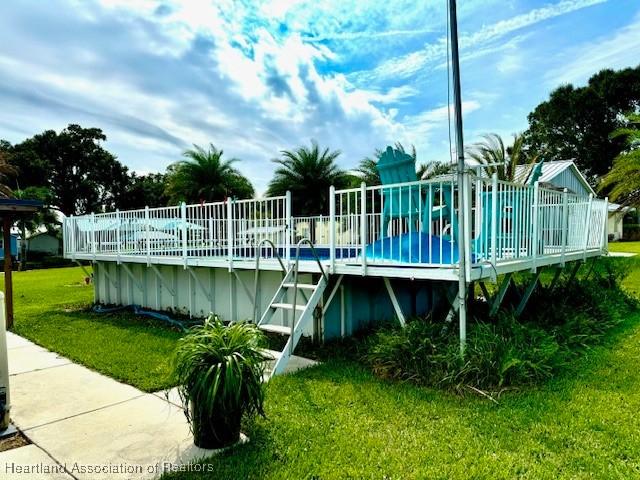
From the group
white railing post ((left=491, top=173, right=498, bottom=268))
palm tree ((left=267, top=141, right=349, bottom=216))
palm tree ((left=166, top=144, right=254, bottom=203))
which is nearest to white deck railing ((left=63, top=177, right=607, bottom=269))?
white railing post ((left=491, top=173, right=498, bottom=268))

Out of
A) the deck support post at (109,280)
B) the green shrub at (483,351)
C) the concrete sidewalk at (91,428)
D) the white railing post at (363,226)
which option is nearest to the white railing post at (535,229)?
the green shrub at (483,351)

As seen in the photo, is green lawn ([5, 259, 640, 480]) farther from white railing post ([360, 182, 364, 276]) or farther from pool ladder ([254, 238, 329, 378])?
white railing post ([360, 182, 364, 276])

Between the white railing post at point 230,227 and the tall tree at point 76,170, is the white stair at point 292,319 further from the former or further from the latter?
the tall tree at point 76,170

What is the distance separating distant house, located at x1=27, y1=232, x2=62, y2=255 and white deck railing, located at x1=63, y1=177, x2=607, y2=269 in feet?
107

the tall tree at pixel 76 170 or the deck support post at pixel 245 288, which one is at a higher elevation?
the tall tree at pixel 76 170

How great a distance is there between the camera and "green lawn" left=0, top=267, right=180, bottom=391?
15.6 ft

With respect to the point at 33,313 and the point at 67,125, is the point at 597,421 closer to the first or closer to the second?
the point at 33,313

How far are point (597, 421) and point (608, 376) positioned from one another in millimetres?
1262

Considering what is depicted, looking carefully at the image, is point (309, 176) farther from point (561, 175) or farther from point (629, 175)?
point (561, 175)

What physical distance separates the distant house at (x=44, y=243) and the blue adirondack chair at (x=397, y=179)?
39889 millimetres

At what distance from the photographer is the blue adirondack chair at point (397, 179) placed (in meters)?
5.02

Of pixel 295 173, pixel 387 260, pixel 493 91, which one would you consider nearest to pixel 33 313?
pixel 387 260

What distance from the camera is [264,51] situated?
29.4ft

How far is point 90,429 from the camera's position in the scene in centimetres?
333
